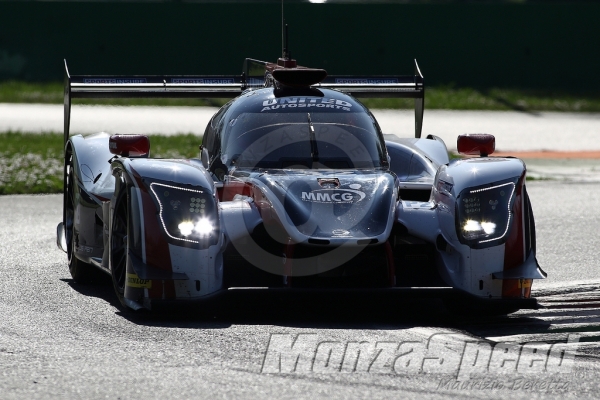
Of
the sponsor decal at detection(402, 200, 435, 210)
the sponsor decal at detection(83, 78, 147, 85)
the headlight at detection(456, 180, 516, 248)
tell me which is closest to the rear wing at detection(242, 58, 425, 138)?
the sponsor decal at detection(83, 78, 147, 85)

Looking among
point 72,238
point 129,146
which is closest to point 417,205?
point 129,146

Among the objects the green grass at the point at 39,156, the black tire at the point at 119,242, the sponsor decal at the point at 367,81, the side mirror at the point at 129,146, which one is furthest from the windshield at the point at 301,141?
the green grass at the point at 39,156

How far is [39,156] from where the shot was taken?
587 inches

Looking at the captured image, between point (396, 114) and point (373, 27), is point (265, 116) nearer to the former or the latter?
point (396, 114)

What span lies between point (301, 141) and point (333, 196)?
3.05 ft

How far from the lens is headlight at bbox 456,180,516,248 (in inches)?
251

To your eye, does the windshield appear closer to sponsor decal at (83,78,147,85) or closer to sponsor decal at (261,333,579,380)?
sponsor decal at (261,333,579,380)

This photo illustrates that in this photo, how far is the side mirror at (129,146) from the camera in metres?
7.23

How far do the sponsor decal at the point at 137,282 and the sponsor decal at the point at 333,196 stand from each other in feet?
3.25

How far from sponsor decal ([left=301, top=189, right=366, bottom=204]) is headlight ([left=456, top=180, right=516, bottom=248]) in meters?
0.60

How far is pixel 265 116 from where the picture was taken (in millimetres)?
7430

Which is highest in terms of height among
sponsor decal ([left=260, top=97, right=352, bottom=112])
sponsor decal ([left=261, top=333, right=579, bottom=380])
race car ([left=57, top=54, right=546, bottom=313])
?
sponsor decal ([left=260, top=97, right=352, bottom=112])

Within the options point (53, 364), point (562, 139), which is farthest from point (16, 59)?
point (53, 364)

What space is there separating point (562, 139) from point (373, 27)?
883cm
